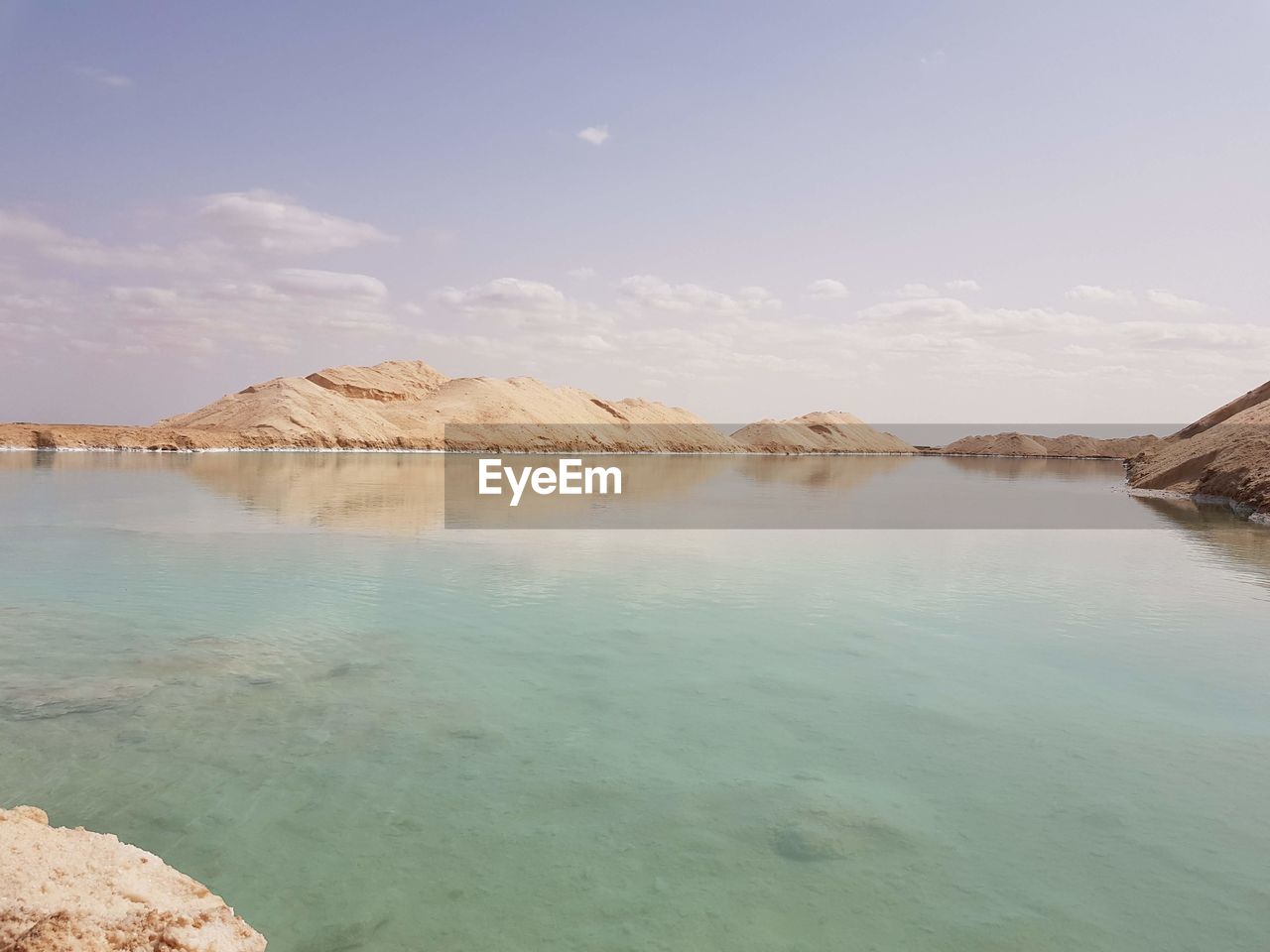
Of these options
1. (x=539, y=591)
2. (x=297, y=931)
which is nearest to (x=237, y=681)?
(x=297, y=931)

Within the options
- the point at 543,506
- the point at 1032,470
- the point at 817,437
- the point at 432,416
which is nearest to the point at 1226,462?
the point at 543,506

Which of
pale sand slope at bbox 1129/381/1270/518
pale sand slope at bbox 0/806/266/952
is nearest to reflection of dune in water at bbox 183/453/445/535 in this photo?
pale sand slope at bbox 0/806/266/952

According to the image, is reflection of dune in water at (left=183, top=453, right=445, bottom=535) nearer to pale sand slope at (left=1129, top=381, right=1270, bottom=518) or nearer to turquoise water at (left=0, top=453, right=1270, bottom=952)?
turquoise water at (left=0, top=453, right=1270, bottom=952)

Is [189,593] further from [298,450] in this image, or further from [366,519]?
[298,450]

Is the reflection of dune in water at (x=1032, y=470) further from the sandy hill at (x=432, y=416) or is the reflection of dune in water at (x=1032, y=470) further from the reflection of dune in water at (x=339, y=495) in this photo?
the sandy hill at (x=432, y=416)

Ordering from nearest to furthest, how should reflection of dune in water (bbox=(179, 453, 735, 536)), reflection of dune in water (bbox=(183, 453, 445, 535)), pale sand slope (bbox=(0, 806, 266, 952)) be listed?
1. pale sand slope (bbox=(0, 806, 266, 952))
2. reflection of dune in water (bbox=(183, 453, 445, 535))
3. reflection of dune in water (bbox=(179, 453, 735, 536))

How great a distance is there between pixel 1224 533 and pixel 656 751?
2497 cm

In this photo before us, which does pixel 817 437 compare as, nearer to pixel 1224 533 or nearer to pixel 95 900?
pixel 1224 533

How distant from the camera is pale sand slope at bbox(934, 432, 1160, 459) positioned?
136m

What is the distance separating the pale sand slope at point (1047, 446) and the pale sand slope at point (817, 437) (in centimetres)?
1019

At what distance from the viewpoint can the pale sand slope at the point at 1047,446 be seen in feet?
447

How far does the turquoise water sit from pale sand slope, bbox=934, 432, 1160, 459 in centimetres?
13766

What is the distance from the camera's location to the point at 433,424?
11162 centimetres

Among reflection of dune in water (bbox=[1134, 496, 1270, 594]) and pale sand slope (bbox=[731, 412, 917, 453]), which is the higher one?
pale sand slope (bbox=[731, 412, 917, 453])
